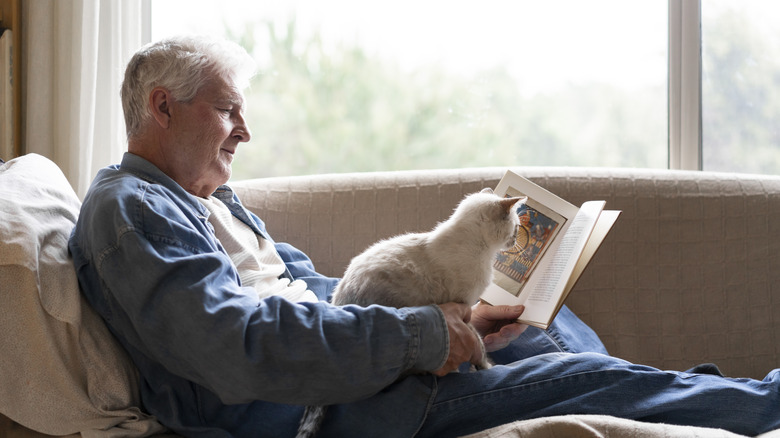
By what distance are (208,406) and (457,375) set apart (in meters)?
0.47

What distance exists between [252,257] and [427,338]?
1.67 ft

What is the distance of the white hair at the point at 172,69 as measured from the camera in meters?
1.37

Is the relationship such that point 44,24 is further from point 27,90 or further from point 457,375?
point 457,375

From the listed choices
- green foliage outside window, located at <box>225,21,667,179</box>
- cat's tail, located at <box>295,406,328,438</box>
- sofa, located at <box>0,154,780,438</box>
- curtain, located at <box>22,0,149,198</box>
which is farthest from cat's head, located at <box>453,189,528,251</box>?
curtain, located at <box>22,0,149,198</box>

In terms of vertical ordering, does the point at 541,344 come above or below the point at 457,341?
below

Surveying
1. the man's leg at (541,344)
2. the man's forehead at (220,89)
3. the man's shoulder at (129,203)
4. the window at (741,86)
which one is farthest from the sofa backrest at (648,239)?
the man's shoulder at (129,203)

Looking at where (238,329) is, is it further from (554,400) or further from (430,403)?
(554,400)

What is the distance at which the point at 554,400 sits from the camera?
1.29 metres

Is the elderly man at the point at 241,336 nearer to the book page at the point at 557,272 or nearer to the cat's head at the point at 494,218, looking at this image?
the book page at the point at 557,272

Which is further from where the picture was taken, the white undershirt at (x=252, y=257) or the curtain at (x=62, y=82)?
the curtain at (x=62, y=82)

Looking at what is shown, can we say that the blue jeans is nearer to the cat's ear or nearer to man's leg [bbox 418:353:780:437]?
man's leg [bbox 418:353:780:437]

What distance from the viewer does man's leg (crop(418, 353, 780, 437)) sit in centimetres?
125

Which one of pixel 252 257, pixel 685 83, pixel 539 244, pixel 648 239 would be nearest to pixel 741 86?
pixel 685 83

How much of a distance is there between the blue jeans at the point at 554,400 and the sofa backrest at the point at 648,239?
24.4 inches
